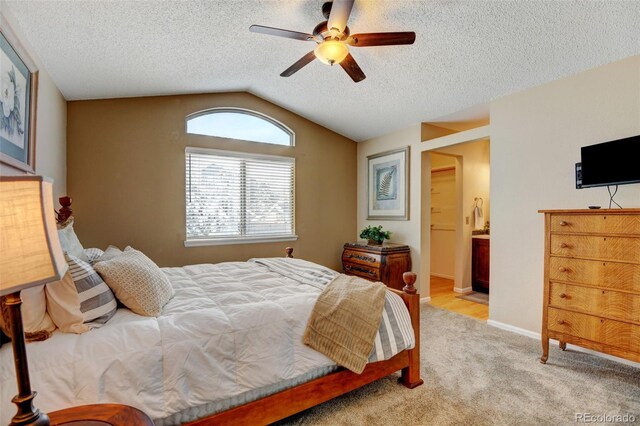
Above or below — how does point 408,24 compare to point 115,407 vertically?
above

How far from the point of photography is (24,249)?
0.82 m

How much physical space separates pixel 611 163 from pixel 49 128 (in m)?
4.52

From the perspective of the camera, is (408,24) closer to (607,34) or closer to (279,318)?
(607,34)

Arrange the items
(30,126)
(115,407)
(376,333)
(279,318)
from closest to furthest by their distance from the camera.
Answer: (115,407), (279,318), (376,333), (30,126)

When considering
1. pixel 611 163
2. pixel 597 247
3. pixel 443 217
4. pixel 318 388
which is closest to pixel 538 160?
pixel 611 163

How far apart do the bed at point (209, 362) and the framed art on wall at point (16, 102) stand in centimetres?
115

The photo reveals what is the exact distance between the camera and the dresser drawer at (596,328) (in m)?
2.11

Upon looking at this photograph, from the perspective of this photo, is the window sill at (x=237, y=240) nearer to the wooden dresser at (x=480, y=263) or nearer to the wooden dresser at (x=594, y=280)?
the wooden dresser at (x=480, y=263)

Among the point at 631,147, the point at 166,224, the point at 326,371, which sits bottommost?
the point at 326,371

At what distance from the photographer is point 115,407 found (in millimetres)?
1105

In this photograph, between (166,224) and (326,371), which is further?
(166,224)

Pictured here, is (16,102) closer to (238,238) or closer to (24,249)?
(24,249)

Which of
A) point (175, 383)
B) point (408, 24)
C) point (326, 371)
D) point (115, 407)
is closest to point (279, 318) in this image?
point (326, 371)

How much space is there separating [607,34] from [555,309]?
2.10m
